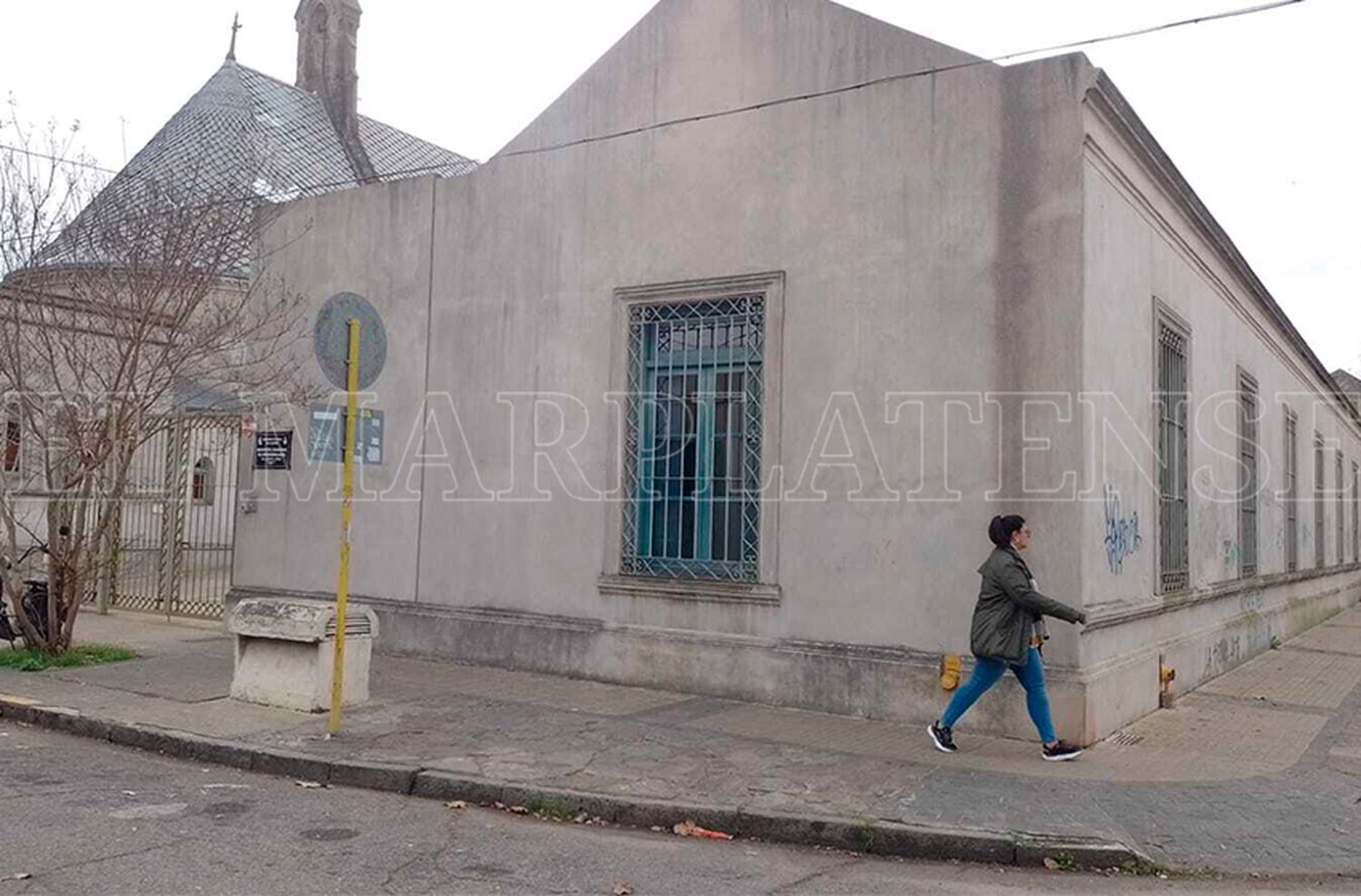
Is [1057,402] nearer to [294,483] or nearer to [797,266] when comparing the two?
[797,266]

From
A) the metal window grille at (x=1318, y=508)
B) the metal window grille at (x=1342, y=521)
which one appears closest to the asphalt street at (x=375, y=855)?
the metal window grille at (x=1318, y=508)

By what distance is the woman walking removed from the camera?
784 centimetres

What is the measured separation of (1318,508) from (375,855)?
21071mm

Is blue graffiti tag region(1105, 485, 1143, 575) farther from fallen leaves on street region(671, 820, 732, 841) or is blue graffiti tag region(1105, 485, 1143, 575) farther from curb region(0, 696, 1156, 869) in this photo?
fallen leaves on street region(671, 820, 732, 841)

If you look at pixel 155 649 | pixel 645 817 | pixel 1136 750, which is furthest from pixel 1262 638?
pixel 155 649

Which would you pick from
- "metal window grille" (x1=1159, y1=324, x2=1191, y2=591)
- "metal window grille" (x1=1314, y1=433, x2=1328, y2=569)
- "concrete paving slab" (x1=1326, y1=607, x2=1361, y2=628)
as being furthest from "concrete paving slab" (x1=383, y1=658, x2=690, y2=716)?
"metal window grille" (x1=1314, y1=433, x2=1328, y2=569)

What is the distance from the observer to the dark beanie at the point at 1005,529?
8.05 metres

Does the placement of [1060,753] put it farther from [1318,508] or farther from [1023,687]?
[1318,508]

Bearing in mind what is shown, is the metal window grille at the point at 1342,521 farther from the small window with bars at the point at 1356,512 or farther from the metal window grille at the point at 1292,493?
the metal window grille at the point at 1292,493

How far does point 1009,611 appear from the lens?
7906 mm

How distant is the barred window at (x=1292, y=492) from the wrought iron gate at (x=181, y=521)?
50.8 ft

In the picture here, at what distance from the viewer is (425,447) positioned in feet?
39.2

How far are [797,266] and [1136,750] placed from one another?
4685 mm

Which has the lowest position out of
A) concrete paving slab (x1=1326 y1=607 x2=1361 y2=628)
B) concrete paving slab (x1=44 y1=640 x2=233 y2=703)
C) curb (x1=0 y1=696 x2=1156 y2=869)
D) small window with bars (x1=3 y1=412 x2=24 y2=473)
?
curb (x1=0 y1=696 x2=1156 y2=869)
